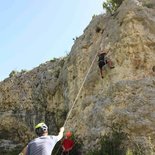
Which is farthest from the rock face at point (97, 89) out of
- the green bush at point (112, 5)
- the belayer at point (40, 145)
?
the belayer at point (40, 145)

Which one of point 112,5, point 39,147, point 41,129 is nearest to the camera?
point 39,147

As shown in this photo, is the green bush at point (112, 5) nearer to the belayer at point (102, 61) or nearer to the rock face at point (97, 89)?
the rock face at point (97, 89)

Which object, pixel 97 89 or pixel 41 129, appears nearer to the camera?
pixel 41 129

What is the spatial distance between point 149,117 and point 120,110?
116 cm

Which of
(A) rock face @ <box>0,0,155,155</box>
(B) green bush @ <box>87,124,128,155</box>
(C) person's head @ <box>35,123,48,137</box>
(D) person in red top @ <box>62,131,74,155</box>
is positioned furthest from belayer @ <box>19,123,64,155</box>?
(D) person in red top @ <box>62,131,74,155</box>

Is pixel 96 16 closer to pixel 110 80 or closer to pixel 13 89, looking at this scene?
pixel 110 80

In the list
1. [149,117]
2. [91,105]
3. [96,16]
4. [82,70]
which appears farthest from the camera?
[96,16]

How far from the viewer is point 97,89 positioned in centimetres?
1812

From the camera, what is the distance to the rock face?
1581cm

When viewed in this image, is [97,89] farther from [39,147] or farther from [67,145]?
[39,147]

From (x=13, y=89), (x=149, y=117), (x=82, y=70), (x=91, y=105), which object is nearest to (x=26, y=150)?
(x=149, y=117)

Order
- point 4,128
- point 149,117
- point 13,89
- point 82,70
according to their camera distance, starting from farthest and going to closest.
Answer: point 13,89 < point 4,128 < point 82,70 < point 149,117

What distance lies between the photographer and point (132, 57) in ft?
58.6

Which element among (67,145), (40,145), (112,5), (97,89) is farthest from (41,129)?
(112,5)
